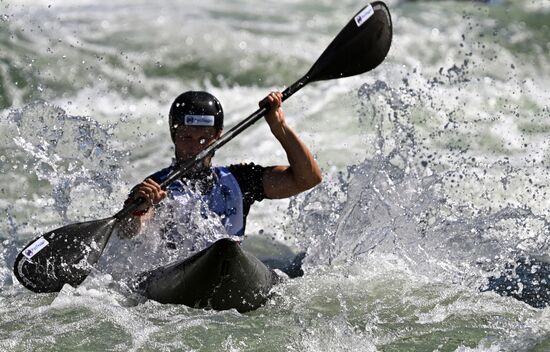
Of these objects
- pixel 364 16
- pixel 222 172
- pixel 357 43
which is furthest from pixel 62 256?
pixel 364 16

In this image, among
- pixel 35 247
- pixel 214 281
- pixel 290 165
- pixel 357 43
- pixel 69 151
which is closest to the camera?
pixel 214 281

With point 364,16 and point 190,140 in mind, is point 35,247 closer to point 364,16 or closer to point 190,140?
point 190,140

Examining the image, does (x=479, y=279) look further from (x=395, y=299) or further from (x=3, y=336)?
(x=3, y=336)

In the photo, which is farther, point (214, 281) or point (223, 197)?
point (223, 197)

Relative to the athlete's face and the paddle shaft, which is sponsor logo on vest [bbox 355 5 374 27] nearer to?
the paddle shaft

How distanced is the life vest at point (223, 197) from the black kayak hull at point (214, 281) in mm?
340

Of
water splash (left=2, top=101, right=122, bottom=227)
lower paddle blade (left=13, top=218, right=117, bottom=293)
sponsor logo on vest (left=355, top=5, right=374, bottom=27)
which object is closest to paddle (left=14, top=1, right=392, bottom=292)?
lower paddle blade (left=13, top=218, right=117, bottom=293)

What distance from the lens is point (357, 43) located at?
555 cm

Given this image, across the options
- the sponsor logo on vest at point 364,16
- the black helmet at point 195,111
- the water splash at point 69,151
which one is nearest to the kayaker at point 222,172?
the black helmet at point 195,111

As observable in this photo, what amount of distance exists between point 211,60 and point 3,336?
26.0ft

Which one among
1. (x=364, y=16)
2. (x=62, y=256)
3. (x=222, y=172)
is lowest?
(x=62, y=256)

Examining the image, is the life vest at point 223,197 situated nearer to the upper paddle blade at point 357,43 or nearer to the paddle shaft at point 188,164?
the paddle shaft at point 188,164

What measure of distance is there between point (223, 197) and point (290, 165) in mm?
354

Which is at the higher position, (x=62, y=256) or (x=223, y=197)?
(x=223, y=197)
